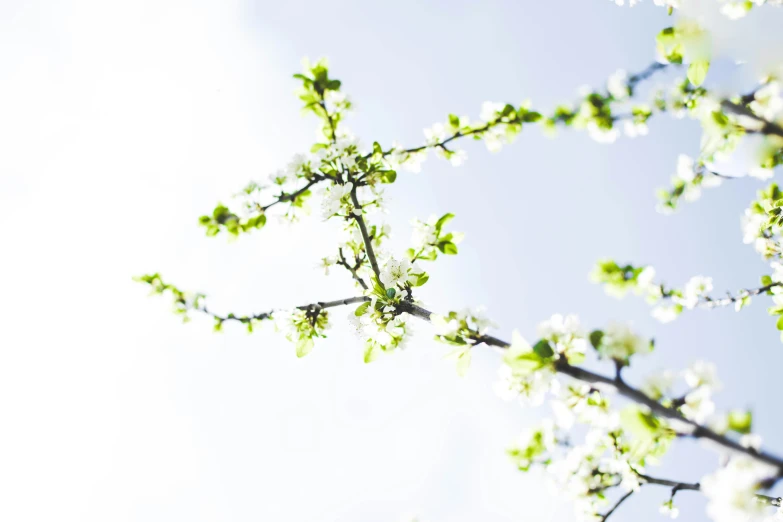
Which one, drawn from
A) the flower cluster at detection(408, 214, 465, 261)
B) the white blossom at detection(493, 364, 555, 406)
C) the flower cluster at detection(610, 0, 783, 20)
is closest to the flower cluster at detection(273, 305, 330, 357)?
the flower cluster at detection(408, 214, 465, 261)

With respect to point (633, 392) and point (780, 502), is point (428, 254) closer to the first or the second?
point (633, 392)

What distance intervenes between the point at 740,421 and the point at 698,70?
1317 millimetres

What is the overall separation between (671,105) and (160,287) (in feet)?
13.4

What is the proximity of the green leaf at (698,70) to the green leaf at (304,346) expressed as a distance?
7.29 feet

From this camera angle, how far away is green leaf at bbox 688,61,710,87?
1608 millimetres

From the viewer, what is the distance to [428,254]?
105 inches

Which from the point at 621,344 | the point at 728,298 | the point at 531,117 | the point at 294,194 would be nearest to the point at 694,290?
the point at 728,298

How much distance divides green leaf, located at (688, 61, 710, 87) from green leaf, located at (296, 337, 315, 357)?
2222 mm

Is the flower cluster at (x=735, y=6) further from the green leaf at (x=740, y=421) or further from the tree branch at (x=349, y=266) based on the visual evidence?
the tree branch at (x=349, y=266)

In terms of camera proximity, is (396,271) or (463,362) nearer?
(463,362)

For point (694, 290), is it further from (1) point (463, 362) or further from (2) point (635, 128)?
(1) point (463, 362)

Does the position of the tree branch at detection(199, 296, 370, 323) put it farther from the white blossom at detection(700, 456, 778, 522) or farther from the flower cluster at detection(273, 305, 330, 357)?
the white blossom at detection(700, 456, 778, 522)

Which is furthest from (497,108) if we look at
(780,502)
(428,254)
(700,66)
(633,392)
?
(780,502)

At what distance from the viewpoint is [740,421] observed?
1.07m
